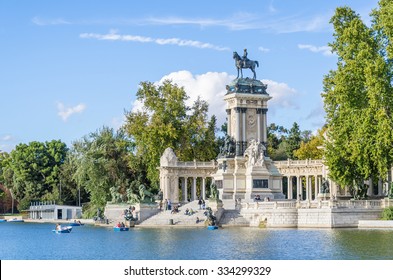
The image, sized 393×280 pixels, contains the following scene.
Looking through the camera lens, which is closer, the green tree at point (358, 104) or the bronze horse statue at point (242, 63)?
the green tree at point (358, 104)

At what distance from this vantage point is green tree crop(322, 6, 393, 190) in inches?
2400

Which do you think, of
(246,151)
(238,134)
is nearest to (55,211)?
(238,134)

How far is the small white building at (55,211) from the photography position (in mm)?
104856

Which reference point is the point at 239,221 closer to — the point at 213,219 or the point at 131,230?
the point at 213,219

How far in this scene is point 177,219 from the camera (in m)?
68.0

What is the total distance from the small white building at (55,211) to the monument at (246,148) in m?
31.7

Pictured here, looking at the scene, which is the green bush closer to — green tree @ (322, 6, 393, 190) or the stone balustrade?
the stone balustrade

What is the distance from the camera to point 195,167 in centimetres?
8394

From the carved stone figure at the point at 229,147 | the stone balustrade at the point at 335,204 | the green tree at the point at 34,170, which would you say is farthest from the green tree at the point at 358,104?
the green tree at the point at 34,170

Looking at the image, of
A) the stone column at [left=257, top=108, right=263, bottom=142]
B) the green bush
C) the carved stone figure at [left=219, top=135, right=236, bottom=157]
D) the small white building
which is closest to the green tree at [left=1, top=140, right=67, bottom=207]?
the small white building

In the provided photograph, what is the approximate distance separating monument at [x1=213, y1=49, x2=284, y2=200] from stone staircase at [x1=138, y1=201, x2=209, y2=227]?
5.07m

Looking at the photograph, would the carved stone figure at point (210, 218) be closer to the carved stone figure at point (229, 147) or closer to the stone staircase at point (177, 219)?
the stone staircase at point (177, 219)

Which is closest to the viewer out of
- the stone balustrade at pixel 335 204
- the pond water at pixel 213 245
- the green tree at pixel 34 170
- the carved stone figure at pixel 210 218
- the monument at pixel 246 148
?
the pond water at pixel 213 245
